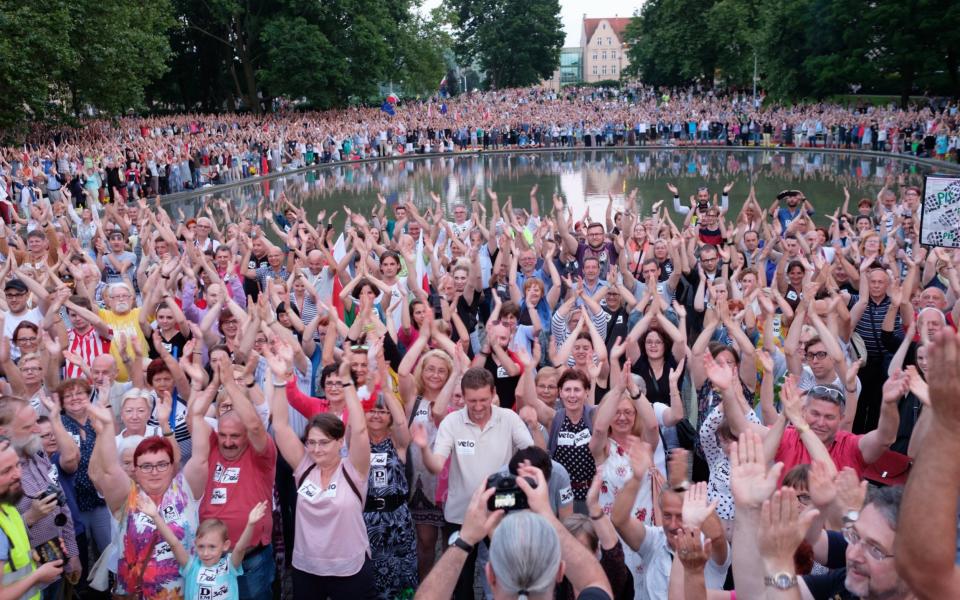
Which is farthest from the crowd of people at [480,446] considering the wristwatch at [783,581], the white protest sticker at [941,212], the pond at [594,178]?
the pond at [594,178]

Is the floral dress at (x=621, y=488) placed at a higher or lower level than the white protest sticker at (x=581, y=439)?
lower

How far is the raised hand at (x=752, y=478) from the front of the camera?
110 inches

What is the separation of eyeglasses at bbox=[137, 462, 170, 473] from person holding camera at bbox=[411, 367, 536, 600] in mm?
1299

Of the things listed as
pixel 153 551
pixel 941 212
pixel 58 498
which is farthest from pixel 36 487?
pixel 941 212

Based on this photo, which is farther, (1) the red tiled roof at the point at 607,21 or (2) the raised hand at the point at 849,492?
(1) the red tiled roof at the point at 607,21

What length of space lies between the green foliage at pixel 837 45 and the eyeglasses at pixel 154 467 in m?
43.6

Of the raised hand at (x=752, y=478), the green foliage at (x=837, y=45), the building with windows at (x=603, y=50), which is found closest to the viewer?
the raised hand at (x=752, y=478)

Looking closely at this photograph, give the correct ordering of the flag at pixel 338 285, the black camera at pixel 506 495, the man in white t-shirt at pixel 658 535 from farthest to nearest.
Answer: the flag at pixel 338 285 < the man in white t-shirt at pixel 658 535 < the black camera at pixel 506 495

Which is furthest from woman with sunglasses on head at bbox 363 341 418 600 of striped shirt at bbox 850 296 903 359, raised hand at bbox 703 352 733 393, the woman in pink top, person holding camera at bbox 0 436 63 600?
striped shirt at bbox 850 296 903 359

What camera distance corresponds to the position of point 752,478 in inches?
111

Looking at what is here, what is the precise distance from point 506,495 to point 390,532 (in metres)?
1.59

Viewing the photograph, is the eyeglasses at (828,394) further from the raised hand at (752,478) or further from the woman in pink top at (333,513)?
the woman in pink top at (333,513)

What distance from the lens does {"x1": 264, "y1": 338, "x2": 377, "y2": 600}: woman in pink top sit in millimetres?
4141

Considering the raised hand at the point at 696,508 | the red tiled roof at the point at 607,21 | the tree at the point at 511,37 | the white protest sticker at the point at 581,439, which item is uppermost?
the red tiled roof at the point at 607,21
